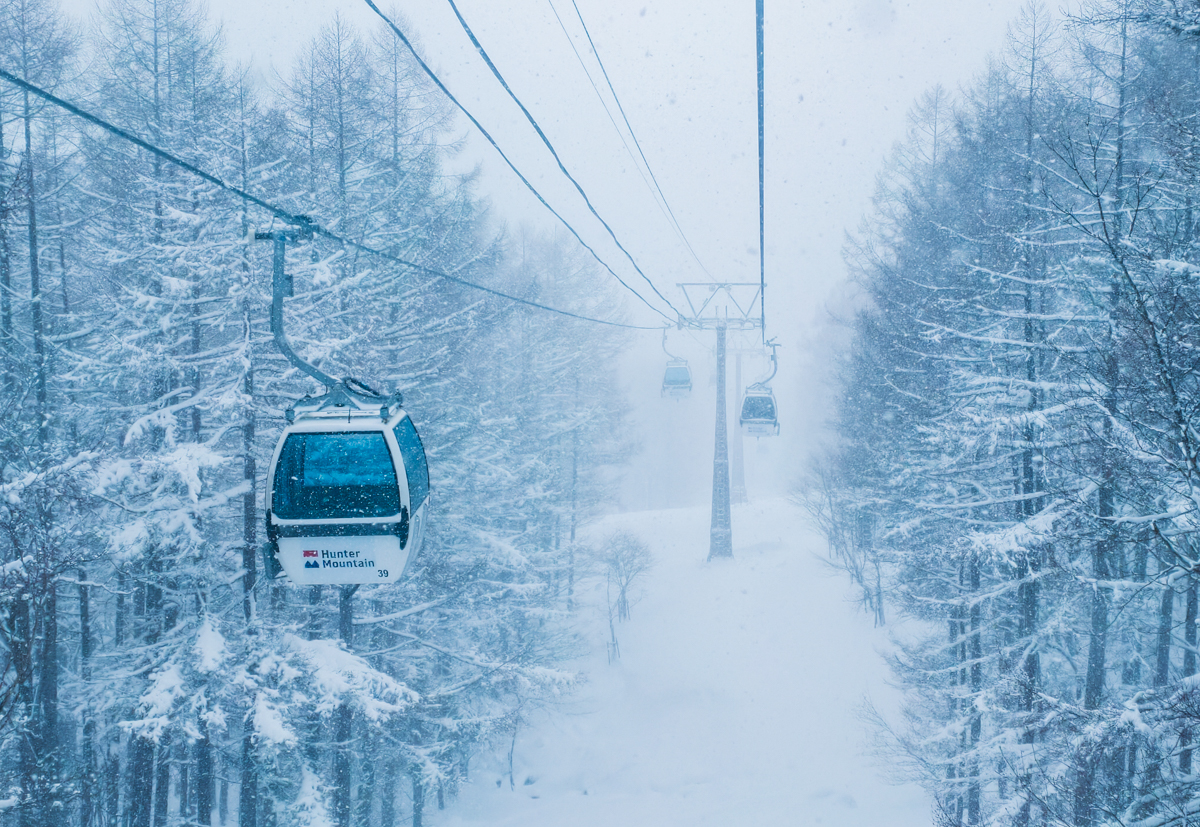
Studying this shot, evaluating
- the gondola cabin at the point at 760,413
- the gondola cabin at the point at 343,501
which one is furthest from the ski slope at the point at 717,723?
the gondola cabin at the point at 343,501

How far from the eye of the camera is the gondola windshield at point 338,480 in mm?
5508

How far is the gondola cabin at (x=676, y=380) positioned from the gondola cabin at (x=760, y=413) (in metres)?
4.46

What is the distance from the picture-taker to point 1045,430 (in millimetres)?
10117

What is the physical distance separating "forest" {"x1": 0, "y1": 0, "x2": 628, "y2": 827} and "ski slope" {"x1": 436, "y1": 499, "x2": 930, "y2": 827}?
8.28 feet

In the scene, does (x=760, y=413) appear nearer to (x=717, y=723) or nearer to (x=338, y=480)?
(x=717, y=723)

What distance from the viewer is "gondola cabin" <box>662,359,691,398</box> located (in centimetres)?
2417

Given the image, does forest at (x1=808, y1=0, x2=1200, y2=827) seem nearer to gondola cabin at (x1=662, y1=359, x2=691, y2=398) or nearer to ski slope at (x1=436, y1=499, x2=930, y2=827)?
ski slope at (x1=436, y1=499, x2=930, y2=827)

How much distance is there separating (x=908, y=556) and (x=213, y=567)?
1104 cm

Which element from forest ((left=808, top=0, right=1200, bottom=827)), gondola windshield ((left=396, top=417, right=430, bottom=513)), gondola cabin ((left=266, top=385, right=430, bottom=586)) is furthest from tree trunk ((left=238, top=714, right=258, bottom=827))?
forest ((left=808, top=0, right=1200, bottom=827))

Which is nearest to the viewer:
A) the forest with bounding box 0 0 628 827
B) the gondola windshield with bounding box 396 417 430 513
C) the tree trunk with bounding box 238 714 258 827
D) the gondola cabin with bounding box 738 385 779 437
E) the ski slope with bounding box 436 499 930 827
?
the gondola windshield with bounding box 396 417 430 513

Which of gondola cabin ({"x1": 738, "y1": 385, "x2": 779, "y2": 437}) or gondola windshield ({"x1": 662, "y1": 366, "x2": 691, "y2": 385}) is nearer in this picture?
gondola cabin ({"x1": 738, "y1": 385, "x2": 779, "y2": 437})

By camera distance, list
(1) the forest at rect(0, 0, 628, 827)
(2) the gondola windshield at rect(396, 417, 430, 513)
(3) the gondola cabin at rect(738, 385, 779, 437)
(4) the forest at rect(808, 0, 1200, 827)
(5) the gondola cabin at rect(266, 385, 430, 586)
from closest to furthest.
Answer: (5) the gondola cabin at rect(266, 385, 430, 586) < (2) the gondola windshield at rect(396, 417, 430, 513) < (4) the forest at rect(808, 0, 1200, 827) < (1) the forest at rect(0, 0, 628, 827) < (3) the gondola cabin at rect(738, 385, 779, 437)

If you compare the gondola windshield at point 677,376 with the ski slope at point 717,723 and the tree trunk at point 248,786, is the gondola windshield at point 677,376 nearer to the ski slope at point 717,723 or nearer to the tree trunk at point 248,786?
the ski slope at point 717,723

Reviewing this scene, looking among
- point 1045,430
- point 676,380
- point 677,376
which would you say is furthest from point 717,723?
point 1045,430
